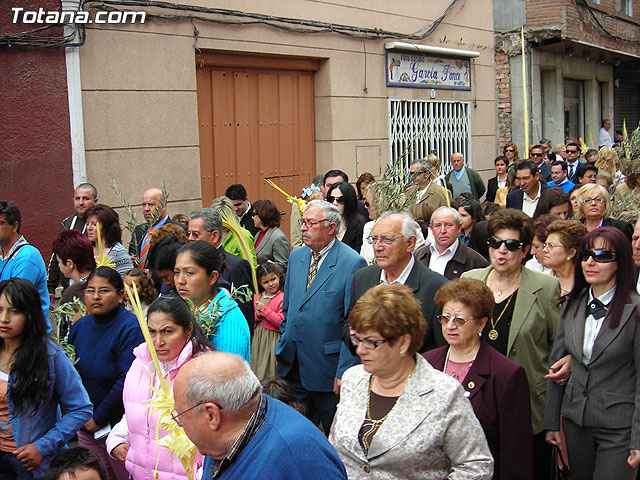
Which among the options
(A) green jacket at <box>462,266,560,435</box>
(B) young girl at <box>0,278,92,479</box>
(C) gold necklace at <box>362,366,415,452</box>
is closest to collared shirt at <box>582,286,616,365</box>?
(A) green jacket at <box>462,266,560,435</box>

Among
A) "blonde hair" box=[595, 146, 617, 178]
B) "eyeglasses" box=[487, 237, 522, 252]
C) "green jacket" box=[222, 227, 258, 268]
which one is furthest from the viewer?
"blonde hair" box=[595, 146, 617, 178]

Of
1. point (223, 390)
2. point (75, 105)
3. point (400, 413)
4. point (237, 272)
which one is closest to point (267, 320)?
point (237, 272)

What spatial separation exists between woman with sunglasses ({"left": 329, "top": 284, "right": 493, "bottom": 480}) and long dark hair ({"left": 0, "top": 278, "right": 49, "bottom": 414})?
5.30ft

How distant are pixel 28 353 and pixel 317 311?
1847 millimetres

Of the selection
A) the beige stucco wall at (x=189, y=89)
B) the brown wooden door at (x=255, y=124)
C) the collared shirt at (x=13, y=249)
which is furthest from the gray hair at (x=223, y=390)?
the brown wooden door at (x=255, y=124)

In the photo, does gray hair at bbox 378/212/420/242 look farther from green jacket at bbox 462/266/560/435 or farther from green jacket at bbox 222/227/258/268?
green jacket at bbox 222/227/258/268

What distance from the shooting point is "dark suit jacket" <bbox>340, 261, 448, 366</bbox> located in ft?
14.1

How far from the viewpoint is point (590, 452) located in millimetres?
3979

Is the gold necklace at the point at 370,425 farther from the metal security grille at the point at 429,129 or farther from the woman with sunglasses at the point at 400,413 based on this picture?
the metal security grille at the point at 429,129

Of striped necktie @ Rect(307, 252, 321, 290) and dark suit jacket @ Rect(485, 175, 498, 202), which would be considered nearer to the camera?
striped necktie @ Rect(307, 252, 321, 290)

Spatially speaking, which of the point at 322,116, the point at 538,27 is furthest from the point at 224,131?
the point at 538,27

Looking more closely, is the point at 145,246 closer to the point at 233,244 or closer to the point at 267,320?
the point at 233,244

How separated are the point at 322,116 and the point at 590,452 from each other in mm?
8381

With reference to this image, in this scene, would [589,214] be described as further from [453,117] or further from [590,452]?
[453,117]
